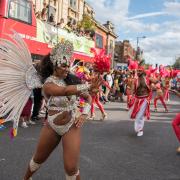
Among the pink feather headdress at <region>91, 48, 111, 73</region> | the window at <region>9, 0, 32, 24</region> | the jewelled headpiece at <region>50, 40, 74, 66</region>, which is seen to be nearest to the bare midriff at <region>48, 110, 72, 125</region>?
A: the jewelled headpiece at <region>50, 40, 74, 66</region>

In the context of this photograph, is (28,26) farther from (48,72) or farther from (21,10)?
(48,72)

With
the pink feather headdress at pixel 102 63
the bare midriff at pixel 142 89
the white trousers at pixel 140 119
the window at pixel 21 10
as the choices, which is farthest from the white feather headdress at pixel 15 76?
the window at pixel 21 10

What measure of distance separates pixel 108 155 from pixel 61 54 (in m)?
3.05

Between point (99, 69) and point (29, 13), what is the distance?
8.76 m

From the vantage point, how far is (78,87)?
3.94 metres

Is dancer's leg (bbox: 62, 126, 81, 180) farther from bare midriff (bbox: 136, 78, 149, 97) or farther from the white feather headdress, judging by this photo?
bare midriff (bbox: 136, 78, 149, 97)

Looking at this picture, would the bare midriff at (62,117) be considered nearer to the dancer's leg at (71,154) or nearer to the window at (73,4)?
the dancer's leg at (71,154)

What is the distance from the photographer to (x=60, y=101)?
4172mm

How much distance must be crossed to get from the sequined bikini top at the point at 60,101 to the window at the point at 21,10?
8.25 meters

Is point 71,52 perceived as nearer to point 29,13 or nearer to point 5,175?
point 5,175

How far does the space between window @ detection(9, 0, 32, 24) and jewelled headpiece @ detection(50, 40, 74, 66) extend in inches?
321

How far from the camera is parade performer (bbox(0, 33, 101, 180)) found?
4.03 metres

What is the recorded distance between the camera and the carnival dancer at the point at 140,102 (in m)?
9.05

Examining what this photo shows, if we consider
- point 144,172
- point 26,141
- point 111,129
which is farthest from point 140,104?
point 144,172
